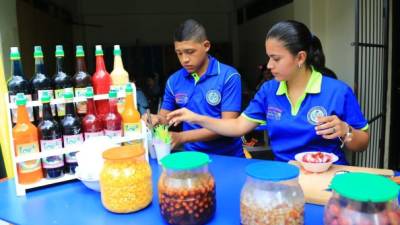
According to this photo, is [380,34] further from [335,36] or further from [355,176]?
[355,176]

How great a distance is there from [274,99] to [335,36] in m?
2.36

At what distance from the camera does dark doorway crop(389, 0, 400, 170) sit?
2963 mm

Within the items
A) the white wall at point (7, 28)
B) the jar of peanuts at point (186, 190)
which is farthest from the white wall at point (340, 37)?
the white wall at point (7, 28)

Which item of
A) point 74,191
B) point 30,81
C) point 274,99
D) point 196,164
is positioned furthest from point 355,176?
point 30,81

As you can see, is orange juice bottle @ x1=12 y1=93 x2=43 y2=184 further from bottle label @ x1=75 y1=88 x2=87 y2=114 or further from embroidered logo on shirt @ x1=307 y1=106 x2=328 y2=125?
embroidered logo on shirt @ x1=307 y1=106 x2=328 y2=125

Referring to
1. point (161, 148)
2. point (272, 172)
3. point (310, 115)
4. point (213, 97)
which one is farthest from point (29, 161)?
point (310, 115)

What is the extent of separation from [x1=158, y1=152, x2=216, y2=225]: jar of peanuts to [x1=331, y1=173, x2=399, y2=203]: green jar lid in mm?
324

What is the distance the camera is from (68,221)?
3.22ft

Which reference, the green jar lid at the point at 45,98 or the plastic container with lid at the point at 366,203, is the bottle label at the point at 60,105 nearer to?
the green jar lid at the point at 45,98

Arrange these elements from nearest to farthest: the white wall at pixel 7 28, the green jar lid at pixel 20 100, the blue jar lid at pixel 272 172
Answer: the blue jar lid at pixel 272 172
the green jar lid at pixel 20 100
the white wall at pixel 7 28

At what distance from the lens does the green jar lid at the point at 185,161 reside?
33.9 inches

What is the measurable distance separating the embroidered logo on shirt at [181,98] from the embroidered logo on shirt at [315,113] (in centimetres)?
71

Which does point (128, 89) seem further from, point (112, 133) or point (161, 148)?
point (161, 148)

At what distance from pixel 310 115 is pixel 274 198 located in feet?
2.26
